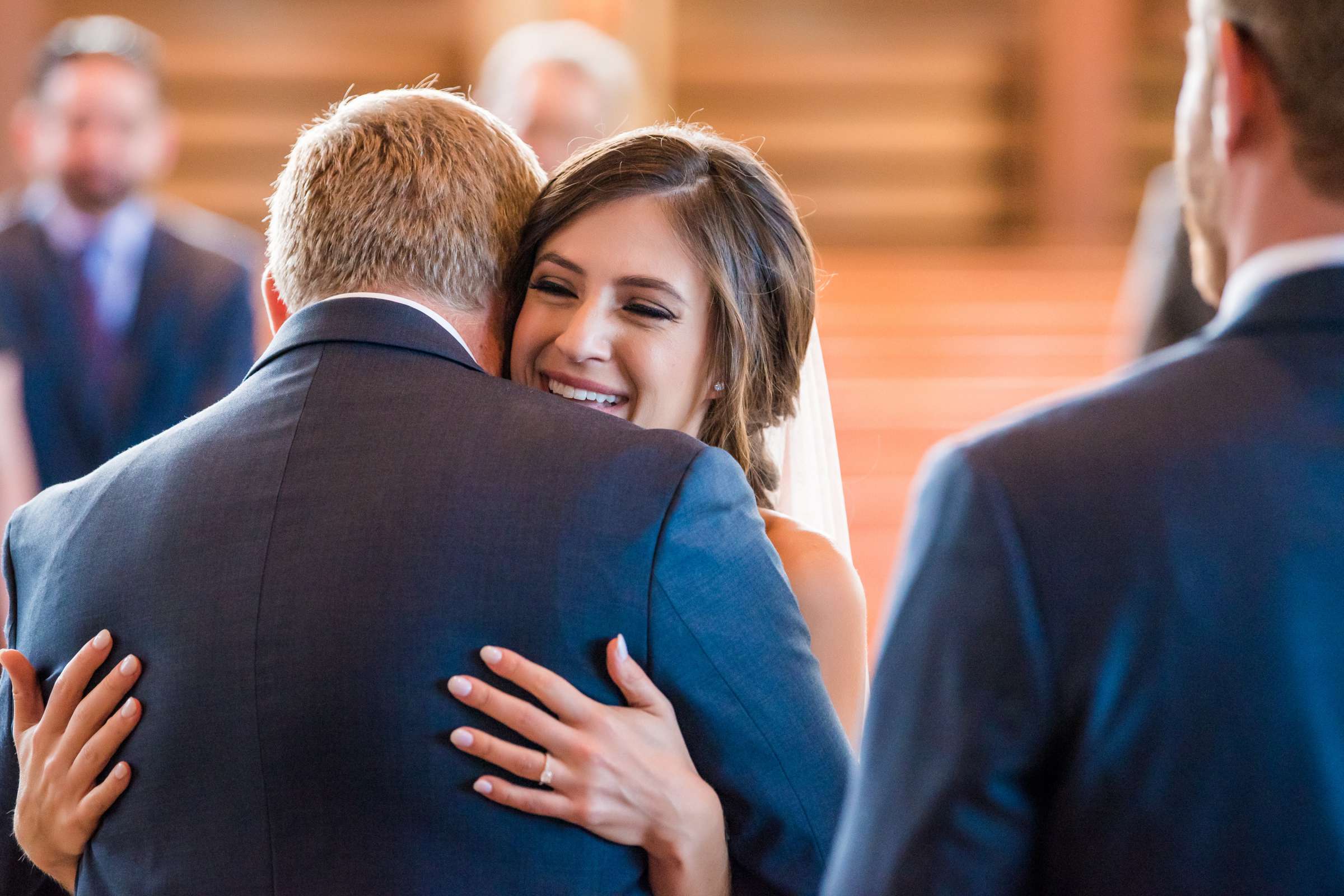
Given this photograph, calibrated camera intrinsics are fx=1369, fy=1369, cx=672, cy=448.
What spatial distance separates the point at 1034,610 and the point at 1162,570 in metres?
0.08

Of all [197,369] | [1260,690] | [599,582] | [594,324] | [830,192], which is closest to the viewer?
[1260,690]

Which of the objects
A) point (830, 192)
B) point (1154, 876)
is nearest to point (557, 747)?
point (1154, 876)

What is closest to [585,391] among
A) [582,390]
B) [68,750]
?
[582,390]

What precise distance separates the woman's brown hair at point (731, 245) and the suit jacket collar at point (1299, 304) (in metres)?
0.91

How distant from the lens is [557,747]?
3.80 ft

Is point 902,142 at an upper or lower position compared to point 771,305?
upper

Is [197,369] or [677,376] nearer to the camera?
[677,376]

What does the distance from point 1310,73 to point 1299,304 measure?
14 centimetres

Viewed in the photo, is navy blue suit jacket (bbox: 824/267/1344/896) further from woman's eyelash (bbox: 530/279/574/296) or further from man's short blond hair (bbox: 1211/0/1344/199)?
woman's eyelash (bbox: 530/279/574/296)

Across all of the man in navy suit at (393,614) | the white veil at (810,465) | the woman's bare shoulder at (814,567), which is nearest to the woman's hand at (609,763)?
the man in navy suit at (393,614)

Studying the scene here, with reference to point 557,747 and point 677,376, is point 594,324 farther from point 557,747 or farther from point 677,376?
point 557,747

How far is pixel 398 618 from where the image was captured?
1132 millimetres

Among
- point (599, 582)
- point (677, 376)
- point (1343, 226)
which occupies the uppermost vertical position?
point (1343, 226)

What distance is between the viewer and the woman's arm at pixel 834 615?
167 cm
